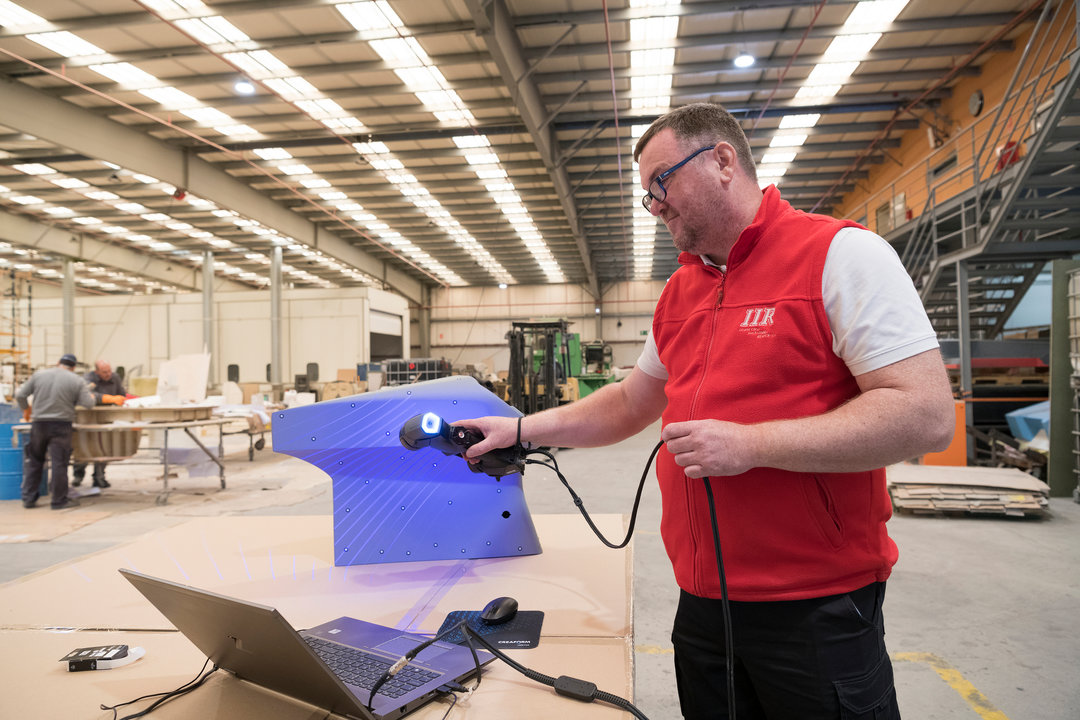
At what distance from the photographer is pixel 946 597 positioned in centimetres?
336

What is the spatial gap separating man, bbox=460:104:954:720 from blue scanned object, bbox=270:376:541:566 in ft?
2.10

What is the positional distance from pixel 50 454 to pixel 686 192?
7261 mm

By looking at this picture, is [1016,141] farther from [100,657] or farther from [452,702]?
[100,657]

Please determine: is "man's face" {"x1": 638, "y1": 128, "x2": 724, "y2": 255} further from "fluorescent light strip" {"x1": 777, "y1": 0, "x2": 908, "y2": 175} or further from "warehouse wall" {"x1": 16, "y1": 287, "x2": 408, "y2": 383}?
"warehouse wall" {"x1": 16, "y1": 287, "x2": 408, "y2": 383}

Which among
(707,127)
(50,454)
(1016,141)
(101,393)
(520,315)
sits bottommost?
(50,454)

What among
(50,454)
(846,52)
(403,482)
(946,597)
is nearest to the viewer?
(403,482)

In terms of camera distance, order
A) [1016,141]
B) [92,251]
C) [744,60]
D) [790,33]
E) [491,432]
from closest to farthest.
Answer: [491,432], [1016,141], [790,33], [744,60], [92,251]

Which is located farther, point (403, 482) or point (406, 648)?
point (403, 482)

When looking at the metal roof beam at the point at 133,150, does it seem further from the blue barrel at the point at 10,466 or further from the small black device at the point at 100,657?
the small black device at the point at 100,657

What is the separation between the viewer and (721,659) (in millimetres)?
1234

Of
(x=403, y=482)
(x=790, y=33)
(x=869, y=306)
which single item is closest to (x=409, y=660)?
(x=403, y=482)

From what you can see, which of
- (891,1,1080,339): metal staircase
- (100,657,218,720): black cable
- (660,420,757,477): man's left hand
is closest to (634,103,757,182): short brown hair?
(660,420,757,477): man's left hand

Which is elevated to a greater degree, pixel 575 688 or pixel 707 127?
pixel 707 127

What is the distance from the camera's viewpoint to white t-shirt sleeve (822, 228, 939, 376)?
3.23ft
